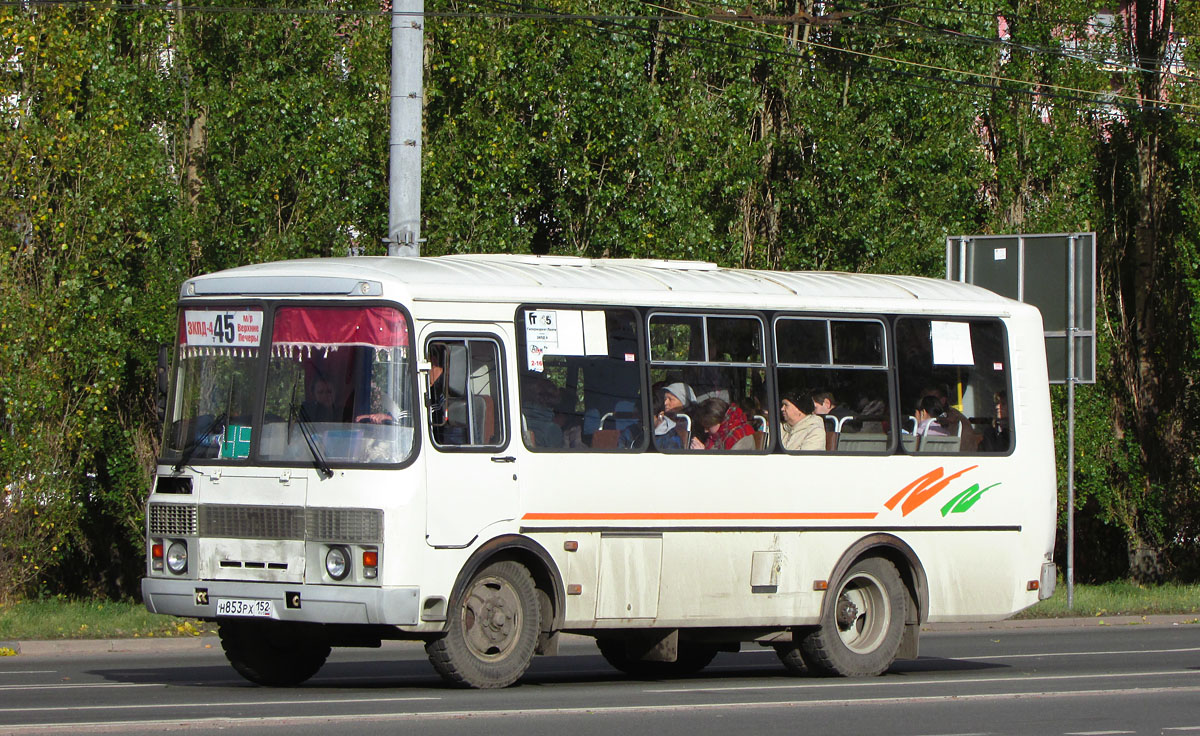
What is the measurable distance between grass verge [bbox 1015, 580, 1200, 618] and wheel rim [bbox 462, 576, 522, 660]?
1131 centimetres

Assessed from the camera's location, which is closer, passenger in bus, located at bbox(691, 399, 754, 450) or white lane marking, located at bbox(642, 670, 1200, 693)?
white lane marking, located at bbox(642, 670, 1200, 693)

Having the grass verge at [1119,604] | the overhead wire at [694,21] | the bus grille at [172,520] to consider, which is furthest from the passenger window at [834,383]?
the overhead wire at [694,21]

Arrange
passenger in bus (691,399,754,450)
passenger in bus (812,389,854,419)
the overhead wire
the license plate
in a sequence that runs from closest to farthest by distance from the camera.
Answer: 1. the license plate
2. passenger in bus (691,399,754,450)
3. passenger in bus (812,389,854,419)
4. the overhead wire

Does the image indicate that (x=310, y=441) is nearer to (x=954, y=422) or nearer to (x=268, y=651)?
(x=268, y=651)

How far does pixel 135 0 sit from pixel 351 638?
16.2 meters

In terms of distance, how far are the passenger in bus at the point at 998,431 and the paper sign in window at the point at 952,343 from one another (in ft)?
1.27

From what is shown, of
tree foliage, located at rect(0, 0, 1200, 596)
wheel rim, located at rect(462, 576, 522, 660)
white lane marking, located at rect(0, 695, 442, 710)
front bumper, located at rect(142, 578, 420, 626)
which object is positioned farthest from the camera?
tree foliage, located at rect(0, 0, 1200, 596)

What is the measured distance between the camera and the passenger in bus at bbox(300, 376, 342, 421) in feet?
40.0

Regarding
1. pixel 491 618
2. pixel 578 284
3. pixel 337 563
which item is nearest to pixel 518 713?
pixel 491 618

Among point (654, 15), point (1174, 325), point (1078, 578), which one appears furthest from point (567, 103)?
point (1078, 578)

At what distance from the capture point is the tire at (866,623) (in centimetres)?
1443

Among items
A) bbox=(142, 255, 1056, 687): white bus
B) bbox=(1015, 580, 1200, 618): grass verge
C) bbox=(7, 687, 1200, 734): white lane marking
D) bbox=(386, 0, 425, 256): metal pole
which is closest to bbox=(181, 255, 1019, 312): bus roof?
bbox=(142, 255, 1056, 687): white bus

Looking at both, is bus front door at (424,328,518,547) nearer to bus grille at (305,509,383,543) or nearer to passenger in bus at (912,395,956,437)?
bus grille at (305,509,383,543)

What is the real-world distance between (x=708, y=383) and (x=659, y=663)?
109 inches
